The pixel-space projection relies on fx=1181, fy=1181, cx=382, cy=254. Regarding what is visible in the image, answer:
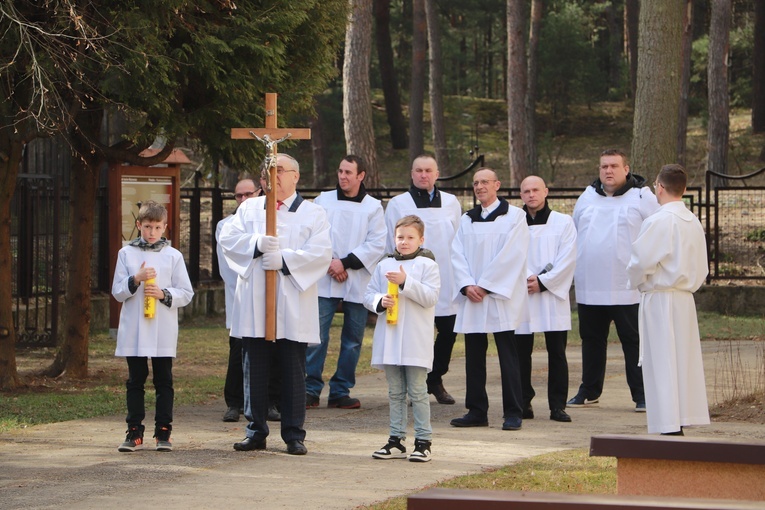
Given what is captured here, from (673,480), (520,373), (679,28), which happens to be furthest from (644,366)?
(679,28)

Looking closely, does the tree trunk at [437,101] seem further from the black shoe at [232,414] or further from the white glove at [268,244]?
the white glove at [268,244]

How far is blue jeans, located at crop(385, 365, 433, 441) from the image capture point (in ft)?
25.5

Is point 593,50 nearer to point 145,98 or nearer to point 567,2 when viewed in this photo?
point 567,2

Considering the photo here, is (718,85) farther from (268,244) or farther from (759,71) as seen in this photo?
(268,244)

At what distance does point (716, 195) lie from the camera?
19.3m

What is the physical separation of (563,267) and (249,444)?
3.25 m

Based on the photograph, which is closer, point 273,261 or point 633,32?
point 273,261

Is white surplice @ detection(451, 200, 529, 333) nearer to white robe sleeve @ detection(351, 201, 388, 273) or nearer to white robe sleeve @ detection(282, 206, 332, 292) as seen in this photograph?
white robe sleeve @ detection(351, 201, 388, 273)

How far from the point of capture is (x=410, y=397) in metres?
7.82

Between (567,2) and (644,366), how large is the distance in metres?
39.6

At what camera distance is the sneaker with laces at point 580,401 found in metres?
10.6

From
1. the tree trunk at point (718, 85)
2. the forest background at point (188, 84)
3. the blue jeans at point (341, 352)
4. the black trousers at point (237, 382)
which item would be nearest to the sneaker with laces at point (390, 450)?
the black trousers at point (237, 382)

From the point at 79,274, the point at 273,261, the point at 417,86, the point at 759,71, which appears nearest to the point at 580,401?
the point at 273,261

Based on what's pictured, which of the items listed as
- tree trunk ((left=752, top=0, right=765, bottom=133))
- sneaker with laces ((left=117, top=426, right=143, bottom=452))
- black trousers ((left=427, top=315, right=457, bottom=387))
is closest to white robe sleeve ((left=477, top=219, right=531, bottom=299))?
black trousers ((left=427, top=315, right=457, bottom=387))
